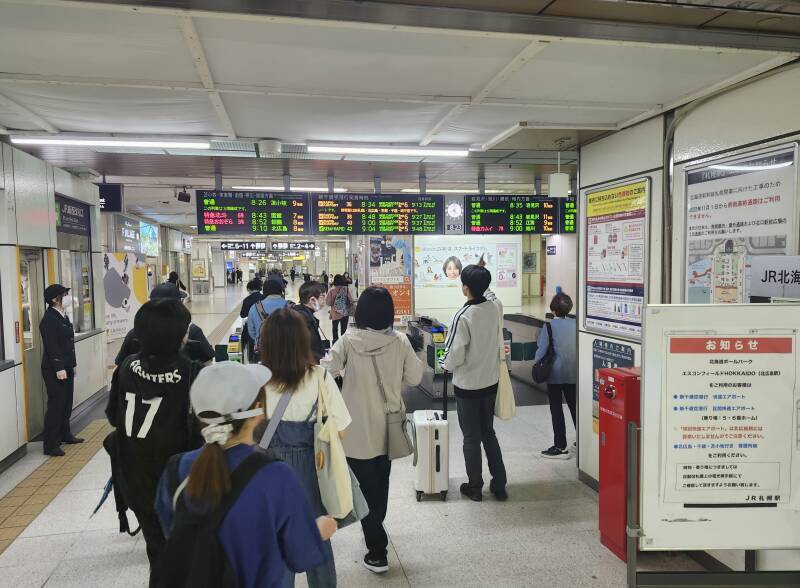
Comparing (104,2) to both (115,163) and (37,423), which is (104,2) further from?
(115,163)

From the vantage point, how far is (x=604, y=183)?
4.21m

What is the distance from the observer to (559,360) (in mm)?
4777

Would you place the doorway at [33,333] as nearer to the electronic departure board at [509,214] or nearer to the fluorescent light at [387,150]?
the fluorescent light at [387,150]

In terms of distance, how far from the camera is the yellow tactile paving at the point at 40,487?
3.76m

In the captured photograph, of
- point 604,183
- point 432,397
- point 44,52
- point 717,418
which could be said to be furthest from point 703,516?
point 432,397

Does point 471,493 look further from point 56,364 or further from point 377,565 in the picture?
point 56,364

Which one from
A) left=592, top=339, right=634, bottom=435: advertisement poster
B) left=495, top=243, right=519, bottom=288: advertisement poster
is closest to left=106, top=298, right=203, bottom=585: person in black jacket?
left=592, top=339, right=634, bottom=435: advertisement poster

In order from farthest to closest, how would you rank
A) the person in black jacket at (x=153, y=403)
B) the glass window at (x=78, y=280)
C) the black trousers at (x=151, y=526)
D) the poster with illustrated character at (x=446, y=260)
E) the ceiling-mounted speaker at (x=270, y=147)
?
the poster with illustrated character at (x=446, y=260)
the glass window at (x=78, y=280)
the ceiling-mounted speaker at (x=270, y=147)
the black trousers at (x=151, y=526)
the person in black jacket at (x=153, y=403)

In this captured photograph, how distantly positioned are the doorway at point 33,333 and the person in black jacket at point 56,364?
43cm

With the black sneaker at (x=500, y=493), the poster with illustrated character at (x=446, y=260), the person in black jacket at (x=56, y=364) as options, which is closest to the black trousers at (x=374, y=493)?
the black sneaker at (x=500, y=493)

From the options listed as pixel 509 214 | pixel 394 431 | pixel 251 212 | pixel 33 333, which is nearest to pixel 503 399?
pixel 394 431

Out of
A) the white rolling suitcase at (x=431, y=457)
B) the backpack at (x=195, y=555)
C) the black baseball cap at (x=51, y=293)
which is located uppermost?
the black baseball cap at (x=51, y=293)

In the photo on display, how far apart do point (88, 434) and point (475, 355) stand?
440 centimetres

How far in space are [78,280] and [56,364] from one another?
2373mm
